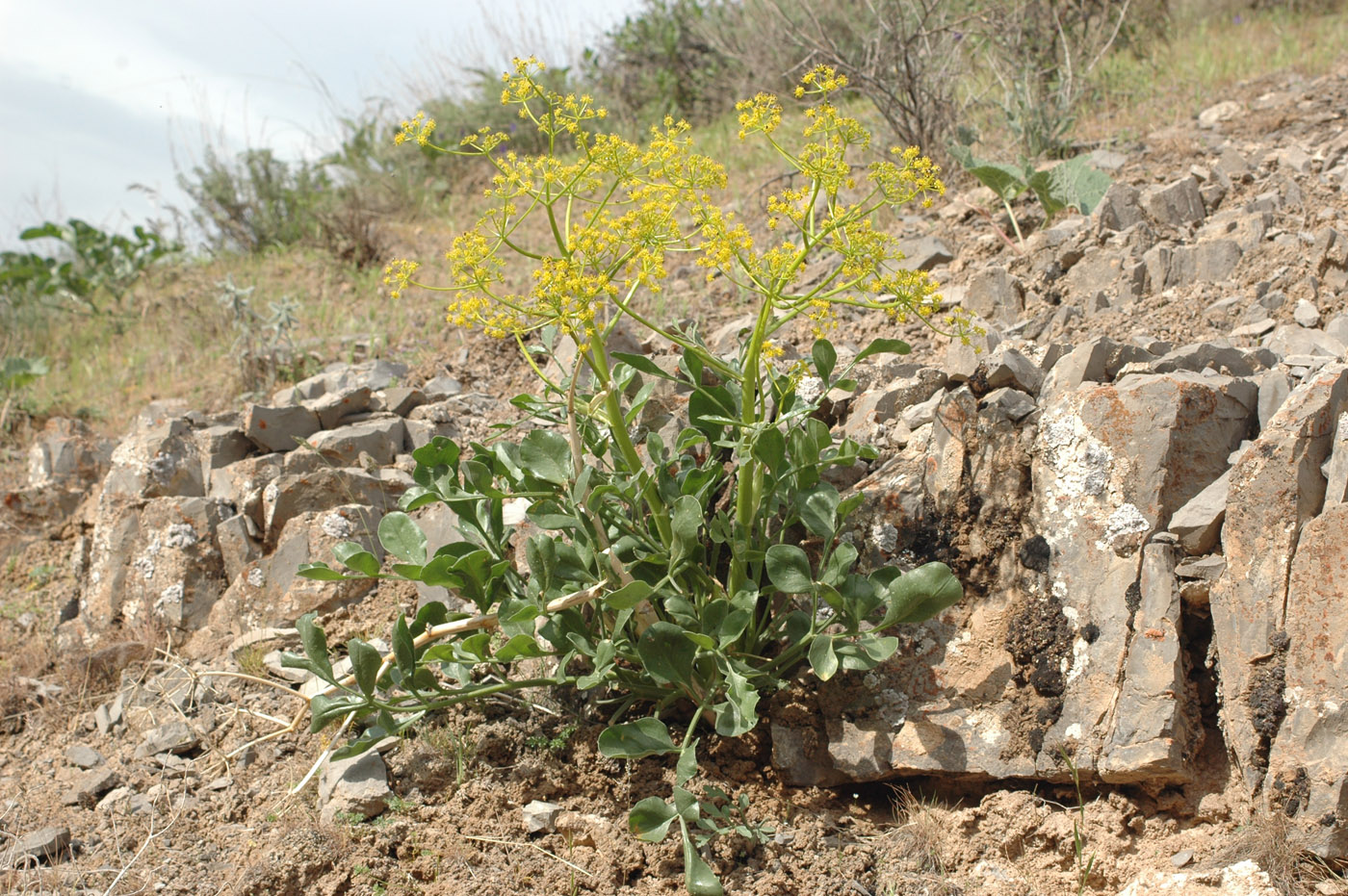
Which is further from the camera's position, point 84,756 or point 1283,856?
point 84,756

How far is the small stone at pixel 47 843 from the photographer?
2537 millimetres

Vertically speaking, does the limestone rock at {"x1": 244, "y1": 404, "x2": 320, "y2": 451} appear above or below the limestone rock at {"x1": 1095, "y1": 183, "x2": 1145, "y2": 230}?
below

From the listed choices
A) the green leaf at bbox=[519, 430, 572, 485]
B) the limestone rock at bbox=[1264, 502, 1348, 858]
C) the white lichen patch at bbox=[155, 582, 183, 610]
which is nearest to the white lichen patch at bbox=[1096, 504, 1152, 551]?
the limestone rock at bbox=[1264, 502, 1348, 858]

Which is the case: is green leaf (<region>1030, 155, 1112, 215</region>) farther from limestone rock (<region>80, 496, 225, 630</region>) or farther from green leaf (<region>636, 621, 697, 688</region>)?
limestone rock (<region>80, 496, 225, 630</region>)

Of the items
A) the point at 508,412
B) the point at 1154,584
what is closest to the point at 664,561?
the point at 1154,584

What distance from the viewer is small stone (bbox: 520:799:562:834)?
240 cm

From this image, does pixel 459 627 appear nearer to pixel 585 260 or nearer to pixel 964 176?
pixel 585 260

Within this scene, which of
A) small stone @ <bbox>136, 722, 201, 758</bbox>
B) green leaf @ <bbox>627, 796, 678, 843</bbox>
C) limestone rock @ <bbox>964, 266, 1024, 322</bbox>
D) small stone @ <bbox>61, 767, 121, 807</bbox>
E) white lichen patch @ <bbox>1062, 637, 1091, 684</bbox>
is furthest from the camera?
limestone rock @ <bbox>964, 266, 1024, 322</bbox>

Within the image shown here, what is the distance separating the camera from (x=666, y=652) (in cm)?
222

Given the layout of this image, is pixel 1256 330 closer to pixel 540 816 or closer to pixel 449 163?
pixel 540 816

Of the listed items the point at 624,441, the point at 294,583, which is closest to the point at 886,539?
the point at 624,441

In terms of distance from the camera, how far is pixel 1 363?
18.4 ft

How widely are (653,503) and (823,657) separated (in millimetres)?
557

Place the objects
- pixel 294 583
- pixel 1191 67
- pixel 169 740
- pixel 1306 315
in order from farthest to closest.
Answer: pixel 1191 67 → pixel 294 583 → pixel 1306 315 → pixel 169 740
